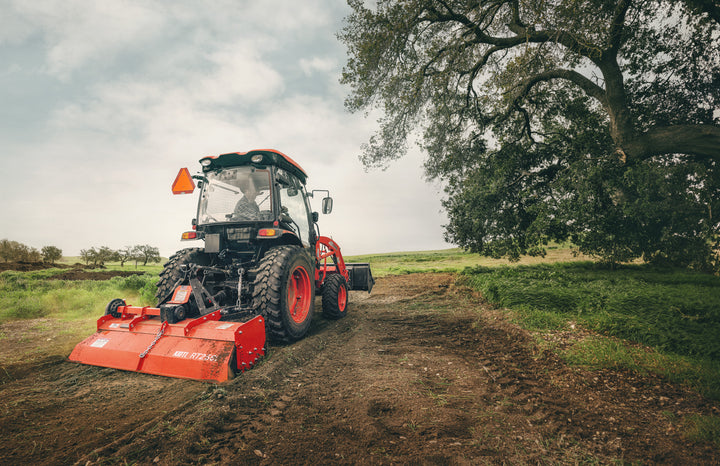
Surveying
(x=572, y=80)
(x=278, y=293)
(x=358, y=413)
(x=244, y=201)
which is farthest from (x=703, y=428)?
(x=572, y=80)

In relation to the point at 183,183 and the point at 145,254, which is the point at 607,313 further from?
the point at 145,254

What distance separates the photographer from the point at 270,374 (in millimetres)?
3453

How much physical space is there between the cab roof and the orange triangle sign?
0.54 m

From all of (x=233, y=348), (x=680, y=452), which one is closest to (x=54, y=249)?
(x=233, y=348)

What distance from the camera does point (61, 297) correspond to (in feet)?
27.5

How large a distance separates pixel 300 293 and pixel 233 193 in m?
2.12

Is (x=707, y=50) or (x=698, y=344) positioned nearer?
(x=698, y=344)

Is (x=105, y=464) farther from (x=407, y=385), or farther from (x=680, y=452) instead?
(x=680, y=452)

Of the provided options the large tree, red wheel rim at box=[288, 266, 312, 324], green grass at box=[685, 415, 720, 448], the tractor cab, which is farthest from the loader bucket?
the large tree

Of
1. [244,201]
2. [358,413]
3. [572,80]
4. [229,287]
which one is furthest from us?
[572,80]

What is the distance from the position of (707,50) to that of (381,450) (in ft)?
43.7

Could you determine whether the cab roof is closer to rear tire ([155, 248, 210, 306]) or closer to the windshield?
the windshield

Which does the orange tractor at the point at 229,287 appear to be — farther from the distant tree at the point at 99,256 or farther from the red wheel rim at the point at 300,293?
the distant tree at the point at 99,256

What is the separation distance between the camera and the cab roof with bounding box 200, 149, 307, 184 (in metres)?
5.22
